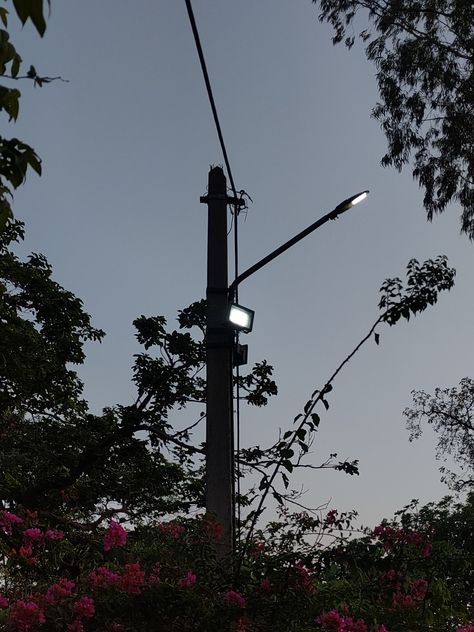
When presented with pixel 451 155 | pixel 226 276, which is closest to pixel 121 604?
pixel 226 276

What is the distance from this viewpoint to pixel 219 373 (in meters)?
6.09

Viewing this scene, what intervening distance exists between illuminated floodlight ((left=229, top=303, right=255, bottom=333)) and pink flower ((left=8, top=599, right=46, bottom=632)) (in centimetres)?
245

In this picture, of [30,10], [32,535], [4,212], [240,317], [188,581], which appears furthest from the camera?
[32,535]

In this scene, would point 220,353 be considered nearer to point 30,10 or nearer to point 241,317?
point 241,317

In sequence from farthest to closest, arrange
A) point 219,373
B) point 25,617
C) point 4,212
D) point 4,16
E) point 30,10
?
point 219,373 → point 25,617 → point 4,212 → point 4,16 → point 30,10

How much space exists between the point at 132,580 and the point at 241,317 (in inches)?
83.4

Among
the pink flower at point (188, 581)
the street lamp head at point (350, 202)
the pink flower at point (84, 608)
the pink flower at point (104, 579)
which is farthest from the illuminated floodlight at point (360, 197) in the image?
the pink flower at point (84, 608)

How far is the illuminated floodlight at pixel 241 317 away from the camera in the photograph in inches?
244

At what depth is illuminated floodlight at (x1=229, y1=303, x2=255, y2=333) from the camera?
20.3 feet

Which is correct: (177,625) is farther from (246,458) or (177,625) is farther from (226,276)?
(246,458)

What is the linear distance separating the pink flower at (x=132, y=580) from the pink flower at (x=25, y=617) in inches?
21.6

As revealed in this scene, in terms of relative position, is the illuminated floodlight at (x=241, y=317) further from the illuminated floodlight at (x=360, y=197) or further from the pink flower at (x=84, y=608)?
the pink flower at (x=84, y=608)

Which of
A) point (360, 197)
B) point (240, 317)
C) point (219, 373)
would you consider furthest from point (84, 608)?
point (360, 197)

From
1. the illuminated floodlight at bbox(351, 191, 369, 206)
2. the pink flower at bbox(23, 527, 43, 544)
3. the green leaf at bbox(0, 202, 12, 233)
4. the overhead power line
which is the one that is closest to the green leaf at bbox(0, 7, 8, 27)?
the green leaf at bbox(0, 202, 12, 233)
